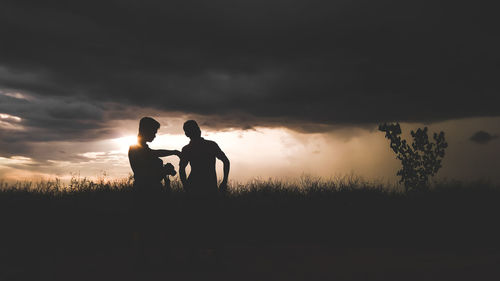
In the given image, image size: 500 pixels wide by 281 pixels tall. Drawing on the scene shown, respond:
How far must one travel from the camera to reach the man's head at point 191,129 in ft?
23.9

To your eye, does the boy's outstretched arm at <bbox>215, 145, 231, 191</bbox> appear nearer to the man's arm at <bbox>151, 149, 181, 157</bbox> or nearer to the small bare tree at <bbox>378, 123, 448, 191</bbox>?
the man's arm at <bbox>151, 149, 181, 157</bbox>

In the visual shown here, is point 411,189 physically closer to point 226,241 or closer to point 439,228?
point 439,228

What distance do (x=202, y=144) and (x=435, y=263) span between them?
17.6 ft

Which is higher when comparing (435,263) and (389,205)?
(389,205)

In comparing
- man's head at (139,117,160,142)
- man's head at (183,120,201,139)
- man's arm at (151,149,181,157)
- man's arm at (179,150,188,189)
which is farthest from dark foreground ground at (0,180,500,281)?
man's head at (183,120,201,139)

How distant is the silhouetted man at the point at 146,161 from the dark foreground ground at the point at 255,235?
25cm

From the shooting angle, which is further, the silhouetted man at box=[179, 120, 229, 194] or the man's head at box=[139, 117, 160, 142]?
the man's head at box=[139, 117, 160, 142]

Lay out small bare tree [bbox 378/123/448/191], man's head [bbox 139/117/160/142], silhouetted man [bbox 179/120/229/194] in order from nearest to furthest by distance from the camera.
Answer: silhouetted man [bbox 179/120/229/194] < man's head [bbox 139/117/160/142] < small bare tree [bbox 378/123/448/191]

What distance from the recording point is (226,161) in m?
7.55

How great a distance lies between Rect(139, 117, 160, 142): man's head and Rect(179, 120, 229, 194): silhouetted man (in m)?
0.58

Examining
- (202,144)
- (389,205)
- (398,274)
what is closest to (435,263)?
(398,274)

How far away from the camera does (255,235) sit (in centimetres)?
1173

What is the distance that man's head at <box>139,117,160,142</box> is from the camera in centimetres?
738

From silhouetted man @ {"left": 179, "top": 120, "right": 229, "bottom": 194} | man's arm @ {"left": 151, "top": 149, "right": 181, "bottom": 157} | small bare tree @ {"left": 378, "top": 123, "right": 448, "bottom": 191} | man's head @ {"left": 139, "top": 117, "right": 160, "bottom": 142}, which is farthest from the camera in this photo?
small bare tree @ {"left": 378, "top": 123, "right": 448, "bottom": 191}
